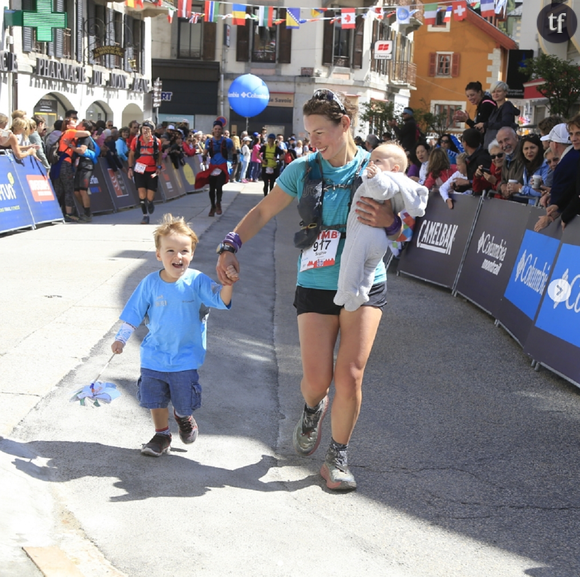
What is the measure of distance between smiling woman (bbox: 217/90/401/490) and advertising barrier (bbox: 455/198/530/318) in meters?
4.84

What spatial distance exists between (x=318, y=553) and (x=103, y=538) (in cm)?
90

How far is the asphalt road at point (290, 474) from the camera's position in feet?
11.8

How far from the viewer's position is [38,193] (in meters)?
14.7

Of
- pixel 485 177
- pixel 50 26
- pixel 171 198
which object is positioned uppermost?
pixel 50 26

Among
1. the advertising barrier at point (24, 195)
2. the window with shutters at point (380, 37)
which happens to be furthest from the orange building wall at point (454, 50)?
the advertising barrier at point (24, 195)

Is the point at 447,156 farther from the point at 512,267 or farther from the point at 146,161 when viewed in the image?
the point at 146,161

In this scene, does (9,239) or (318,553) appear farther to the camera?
(9,239)

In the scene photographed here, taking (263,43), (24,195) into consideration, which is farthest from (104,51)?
(24,195)

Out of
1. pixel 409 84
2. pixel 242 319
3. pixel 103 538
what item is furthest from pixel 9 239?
pixel 409 84

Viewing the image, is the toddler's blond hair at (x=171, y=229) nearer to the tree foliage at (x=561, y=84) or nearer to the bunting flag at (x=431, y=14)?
the tree foliage at (x=561, y=84)

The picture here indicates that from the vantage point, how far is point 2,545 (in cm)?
335

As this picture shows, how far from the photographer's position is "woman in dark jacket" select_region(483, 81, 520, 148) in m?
11.3

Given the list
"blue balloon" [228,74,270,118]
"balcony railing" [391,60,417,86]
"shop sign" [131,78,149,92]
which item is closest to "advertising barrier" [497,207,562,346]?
"blue balloon" [228,74,270,118]

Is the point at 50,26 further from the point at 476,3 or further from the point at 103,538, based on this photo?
the point at 103,538
